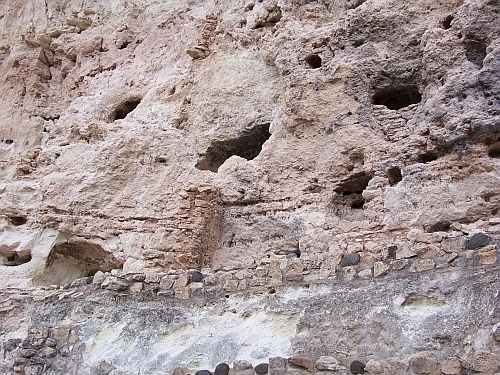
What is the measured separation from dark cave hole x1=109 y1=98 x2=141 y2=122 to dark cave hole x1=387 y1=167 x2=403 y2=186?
180 inches

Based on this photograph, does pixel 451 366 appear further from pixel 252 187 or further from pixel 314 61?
pixel 314 61

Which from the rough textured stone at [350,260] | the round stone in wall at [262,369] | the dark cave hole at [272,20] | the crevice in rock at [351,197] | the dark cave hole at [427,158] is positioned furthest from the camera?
the dark cave hole at [272,20]

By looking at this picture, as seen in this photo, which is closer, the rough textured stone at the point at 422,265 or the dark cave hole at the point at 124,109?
the rough textured stone at the point at 422,265

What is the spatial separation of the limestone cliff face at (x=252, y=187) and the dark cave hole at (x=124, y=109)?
36 millimetres

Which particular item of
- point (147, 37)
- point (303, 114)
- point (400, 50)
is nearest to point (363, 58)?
point (400, 50)

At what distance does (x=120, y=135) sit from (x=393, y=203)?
4.18 meters

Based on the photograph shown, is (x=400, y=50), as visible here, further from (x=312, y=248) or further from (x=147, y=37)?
(x=147, y=37)

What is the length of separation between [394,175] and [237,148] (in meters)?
2.58

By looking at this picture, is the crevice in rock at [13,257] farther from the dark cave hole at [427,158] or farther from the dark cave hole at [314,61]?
the dark cave hole at [427,158]

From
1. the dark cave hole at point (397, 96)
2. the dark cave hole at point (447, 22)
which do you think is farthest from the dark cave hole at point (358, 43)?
the dark cave hole at point (447, 22)

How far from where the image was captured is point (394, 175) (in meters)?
7.61

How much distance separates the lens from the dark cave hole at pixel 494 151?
6.93m

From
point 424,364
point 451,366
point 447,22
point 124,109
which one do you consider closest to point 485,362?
point 451,366

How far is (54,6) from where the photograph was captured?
12.4m
